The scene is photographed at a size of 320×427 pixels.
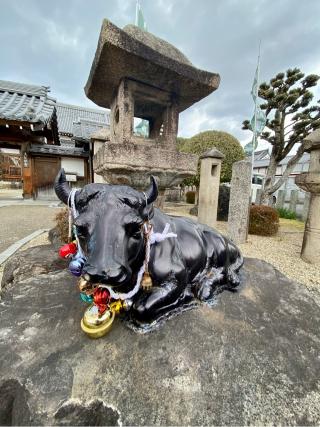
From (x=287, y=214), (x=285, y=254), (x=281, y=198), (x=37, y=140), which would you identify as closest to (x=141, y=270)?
(x=285, y=254)

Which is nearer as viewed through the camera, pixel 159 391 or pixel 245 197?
pixel 159 391

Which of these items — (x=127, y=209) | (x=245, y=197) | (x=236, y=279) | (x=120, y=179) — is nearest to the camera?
(x=127, y=209)

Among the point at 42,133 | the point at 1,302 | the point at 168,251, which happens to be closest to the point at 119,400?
the point at 168,251

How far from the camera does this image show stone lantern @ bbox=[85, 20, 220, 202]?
2.65 m

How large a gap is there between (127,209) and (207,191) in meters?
6.08

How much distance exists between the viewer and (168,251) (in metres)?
1.48

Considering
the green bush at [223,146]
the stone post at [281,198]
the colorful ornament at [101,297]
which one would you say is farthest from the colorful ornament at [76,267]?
the stone post at [281,198]

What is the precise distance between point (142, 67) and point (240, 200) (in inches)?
166

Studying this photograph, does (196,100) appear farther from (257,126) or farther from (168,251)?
(257,126)

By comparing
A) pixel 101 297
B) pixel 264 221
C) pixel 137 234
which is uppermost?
pixel 137 234

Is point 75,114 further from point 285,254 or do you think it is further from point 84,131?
point 285,254

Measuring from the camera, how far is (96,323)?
3.81ft

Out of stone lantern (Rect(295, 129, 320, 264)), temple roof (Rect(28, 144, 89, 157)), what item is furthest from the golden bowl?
temple roof (Rect(28, 144, 89, 157))

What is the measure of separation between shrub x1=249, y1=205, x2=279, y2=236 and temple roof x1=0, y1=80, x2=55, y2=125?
8578mm
